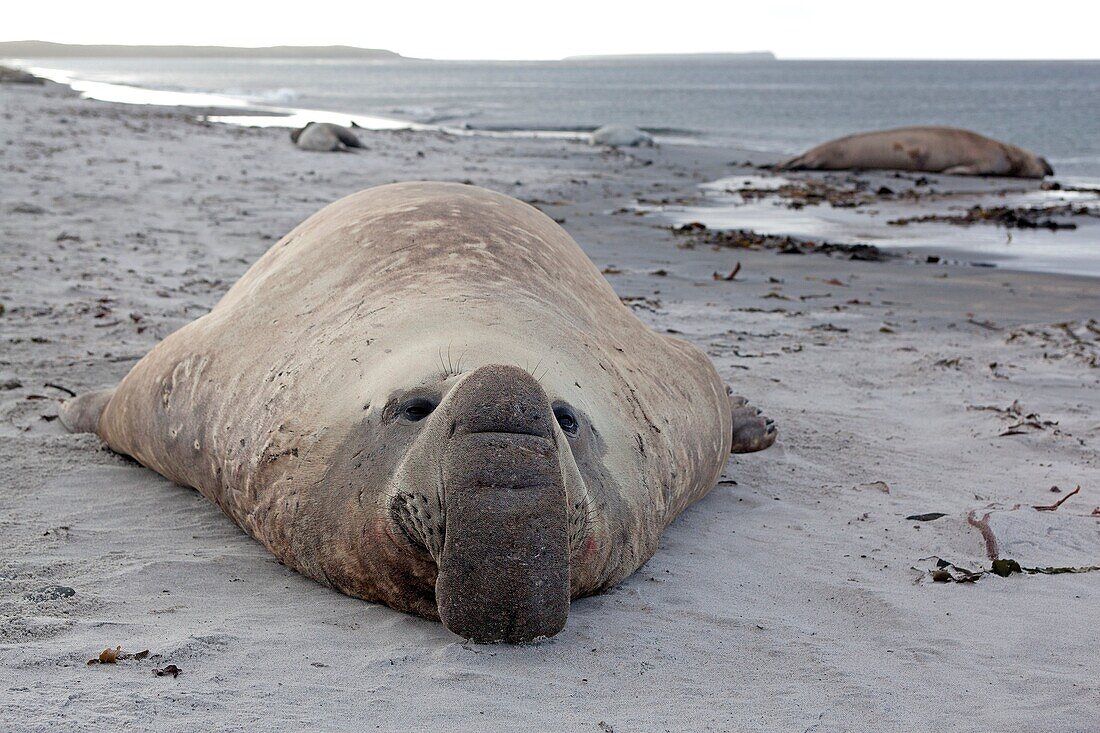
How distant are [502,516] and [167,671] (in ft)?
2.38

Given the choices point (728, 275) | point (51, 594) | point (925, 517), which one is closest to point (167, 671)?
point (51, 594)

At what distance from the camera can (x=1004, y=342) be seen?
21.9 ft

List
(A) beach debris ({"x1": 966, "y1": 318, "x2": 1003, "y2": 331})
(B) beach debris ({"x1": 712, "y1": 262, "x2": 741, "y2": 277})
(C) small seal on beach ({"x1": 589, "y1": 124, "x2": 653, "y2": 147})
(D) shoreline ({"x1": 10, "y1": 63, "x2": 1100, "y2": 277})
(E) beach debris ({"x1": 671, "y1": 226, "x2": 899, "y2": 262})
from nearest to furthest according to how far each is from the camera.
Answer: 1. (A) beach debris ({"x1": 966, "y1": 318, "x2": 1003, "y2": 331})
2. (B) beach debris ({"x1": 712, "y1": 262, "x2": 741, "y2": 277})
3. (E) beach debris ({"x1": 671, "y1": 226, "x2": 899, "y2": 262})
4. (D) shoreline ({"x1": 10, "y1": 63, "x2": 1100, "y2": 277})
5. (C) small seal on beach ({"x1": 589, "y1": 124, "x2": 653, "y2": 147})

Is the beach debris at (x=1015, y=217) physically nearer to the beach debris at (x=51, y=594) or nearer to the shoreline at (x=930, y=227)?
the shoreline at (x=930, y=227)

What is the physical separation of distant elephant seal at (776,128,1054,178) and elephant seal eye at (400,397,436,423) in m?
17.8

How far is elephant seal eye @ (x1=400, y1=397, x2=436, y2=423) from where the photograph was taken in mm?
2717

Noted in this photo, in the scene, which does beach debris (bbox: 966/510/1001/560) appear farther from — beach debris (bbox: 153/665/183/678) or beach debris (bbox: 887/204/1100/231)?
beach debris (bbox: 887/204/1100/231)

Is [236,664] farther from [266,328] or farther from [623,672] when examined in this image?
[266,328]

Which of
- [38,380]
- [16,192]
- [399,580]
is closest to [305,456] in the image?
[399,580]

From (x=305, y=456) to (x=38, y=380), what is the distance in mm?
2576

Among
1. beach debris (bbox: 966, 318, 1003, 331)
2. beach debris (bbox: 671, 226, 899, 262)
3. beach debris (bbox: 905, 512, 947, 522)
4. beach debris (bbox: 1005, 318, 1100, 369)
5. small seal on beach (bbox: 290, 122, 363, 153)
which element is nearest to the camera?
beach debris (bbox: 905, 512, 947, 522)

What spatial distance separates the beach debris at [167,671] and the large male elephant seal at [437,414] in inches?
20.1

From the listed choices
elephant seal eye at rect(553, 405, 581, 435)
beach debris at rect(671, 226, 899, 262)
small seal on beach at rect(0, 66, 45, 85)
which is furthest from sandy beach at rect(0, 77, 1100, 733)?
small seal on beach at rect(0, 66, 45, 85)

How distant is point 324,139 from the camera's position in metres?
18.3
